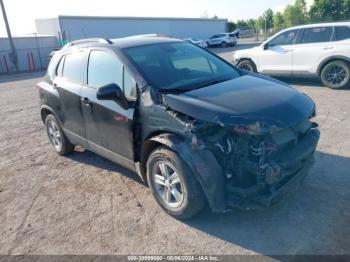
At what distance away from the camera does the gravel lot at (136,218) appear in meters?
3.08

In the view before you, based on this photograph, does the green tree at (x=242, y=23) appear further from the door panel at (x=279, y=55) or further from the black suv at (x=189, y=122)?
the black suv at (x=189, y=122)

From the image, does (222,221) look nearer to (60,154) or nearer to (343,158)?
(343,158)

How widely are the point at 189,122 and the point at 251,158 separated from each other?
0.67 metres

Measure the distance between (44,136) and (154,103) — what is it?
425cm

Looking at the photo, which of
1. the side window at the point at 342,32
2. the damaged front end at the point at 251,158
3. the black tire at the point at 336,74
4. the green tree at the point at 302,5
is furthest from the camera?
the green tree at the point at 302,5

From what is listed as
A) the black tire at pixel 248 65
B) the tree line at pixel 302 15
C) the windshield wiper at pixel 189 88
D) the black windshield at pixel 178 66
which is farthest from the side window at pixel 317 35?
the tree line at pixel 302 15

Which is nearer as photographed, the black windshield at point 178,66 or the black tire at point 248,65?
the black windshield at point 178,66

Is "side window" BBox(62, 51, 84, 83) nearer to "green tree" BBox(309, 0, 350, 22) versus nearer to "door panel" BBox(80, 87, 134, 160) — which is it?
"door panel" BBox(80, 87, 134, 160)

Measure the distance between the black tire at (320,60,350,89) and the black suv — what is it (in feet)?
17.3

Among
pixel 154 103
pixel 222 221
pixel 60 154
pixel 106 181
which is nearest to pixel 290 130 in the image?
pixel 222 221

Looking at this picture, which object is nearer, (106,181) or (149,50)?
(149,50)

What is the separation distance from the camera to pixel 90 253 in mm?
3100

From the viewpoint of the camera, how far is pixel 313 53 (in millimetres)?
8758

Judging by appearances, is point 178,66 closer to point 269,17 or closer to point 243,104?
point 243,104
